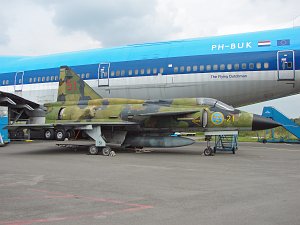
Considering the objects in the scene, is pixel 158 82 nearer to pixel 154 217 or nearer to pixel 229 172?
pixel 229 172

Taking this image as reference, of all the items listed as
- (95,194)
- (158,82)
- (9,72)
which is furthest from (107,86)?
(95,194)

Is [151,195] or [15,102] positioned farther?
[15,102]

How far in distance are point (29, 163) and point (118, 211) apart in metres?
6.88

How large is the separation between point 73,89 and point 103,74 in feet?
13.0

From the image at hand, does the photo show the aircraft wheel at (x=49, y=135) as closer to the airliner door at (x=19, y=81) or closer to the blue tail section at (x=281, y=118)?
the airliner door at (x=19, y=81)

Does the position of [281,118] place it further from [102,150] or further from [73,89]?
[73,89]

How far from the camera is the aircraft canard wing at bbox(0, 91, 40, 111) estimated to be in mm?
20000

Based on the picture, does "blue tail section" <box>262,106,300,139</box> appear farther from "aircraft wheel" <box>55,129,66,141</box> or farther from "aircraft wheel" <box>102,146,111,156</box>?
"aircraft wheel" <box>55,129,66,141</box>

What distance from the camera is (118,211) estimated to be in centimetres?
484

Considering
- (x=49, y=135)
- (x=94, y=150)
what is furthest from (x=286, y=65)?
(x=49, y=135)

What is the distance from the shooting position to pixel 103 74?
20266 mm

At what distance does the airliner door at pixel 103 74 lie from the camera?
20.1 meters

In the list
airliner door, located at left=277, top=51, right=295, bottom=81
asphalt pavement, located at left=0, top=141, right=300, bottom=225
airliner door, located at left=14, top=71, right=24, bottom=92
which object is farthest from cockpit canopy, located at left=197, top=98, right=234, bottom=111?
airliner door, located at left=14, top=71, right=24, bottom=92

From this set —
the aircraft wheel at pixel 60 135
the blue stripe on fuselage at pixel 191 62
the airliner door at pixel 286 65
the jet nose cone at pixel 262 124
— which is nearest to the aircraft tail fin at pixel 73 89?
the blue stripe on fuselage at pixel 191 62
